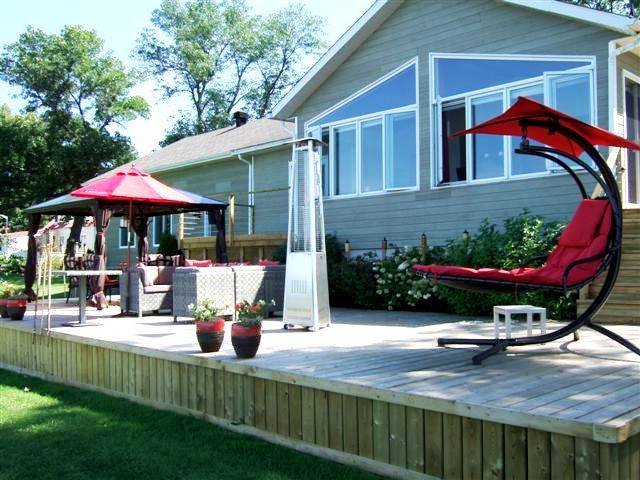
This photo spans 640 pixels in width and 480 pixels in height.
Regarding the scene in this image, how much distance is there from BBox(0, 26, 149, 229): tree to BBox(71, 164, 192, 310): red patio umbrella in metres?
21.1

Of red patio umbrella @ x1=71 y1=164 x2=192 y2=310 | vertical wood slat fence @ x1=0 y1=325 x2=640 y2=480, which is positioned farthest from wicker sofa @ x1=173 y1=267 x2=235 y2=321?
vertical wood slat fence @ x1=0 y1=325 x2=640 y2=480

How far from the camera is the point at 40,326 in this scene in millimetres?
6785

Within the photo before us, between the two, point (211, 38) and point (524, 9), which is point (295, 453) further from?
point (211, 38)

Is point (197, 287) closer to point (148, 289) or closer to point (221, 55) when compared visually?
point (148, 289)

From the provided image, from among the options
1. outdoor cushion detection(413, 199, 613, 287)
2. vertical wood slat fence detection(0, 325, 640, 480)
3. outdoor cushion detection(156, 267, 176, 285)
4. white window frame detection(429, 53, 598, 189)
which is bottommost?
vertical wood slat fence detection(0, 325, 640, 480)

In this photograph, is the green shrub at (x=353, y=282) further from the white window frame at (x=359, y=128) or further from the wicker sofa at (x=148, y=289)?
the wicker sofa at (x=148, y=289)

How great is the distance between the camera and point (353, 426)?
3.51 meters

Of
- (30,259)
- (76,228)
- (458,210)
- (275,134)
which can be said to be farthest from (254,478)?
(275,134)

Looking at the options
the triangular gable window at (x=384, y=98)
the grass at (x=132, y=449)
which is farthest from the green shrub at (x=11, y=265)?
the grass at (x=132, y=449)

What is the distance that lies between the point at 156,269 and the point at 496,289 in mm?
4932

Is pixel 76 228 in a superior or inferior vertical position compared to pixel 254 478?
superior

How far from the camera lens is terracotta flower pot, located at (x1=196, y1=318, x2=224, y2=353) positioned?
461 cm

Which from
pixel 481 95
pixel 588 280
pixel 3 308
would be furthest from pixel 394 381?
pixel 481 95

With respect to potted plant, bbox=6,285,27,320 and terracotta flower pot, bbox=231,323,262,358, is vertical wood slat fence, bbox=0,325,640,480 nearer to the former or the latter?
terracotta flower pot, bbox=231,323,262,358
